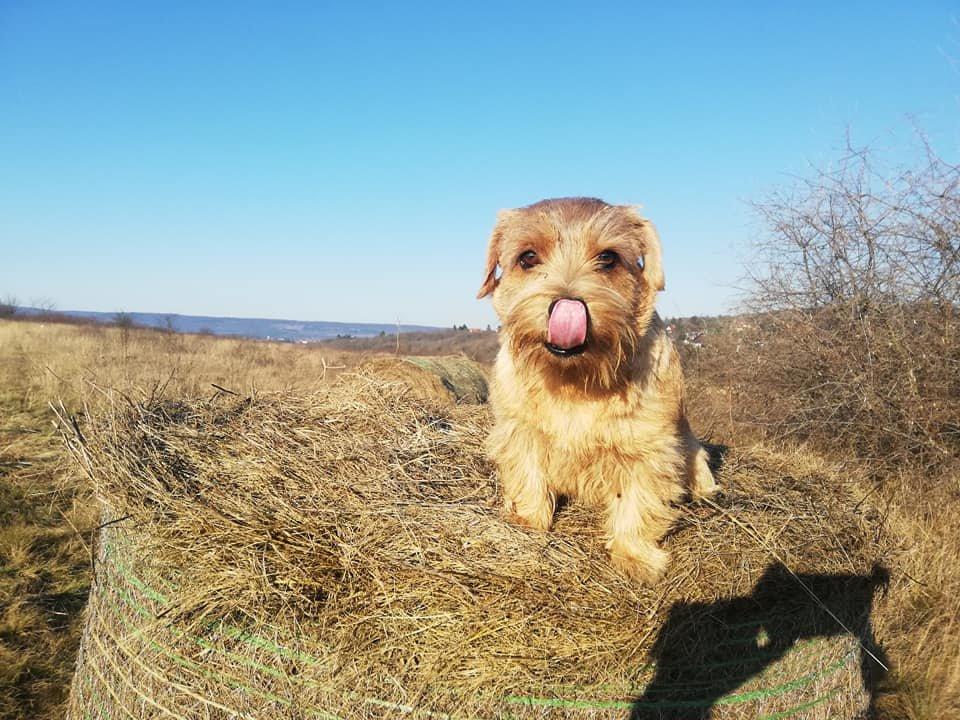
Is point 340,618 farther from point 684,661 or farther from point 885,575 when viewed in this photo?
point 885,575

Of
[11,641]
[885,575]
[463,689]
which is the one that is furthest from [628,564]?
[11,641]

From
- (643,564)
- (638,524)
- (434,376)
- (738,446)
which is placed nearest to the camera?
(643,564)

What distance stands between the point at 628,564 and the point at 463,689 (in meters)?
0.96

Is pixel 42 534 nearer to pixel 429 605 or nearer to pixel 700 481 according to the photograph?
pixel 429 605

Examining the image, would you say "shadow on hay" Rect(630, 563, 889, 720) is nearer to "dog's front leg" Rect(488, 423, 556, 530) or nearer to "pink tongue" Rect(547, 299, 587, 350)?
"dog's front leg" Rect(488, 423, 556, 530)

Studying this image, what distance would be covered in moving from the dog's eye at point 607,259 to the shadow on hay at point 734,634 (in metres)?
1.56

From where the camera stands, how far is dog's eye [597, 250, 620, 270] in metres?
2.78

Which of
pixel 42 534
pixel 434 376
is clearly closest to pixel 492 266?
pixel 42 534

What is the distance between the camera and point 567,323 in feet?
8.16

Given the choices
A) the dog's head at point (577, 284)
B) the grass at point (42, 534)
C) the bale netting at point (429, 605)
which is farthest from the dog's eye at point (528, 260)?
the grass at point (42, 534)

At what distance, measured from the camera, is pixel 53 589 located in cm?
528

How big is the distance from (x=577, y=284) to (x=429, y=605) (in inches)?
59.2

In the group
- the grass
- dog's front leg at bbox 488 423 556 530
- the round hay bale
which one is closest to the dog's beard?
dog's front leg at bbox 488 423 556 530

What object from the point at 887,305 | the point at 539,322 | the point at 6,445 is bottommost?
the point at 6,445
